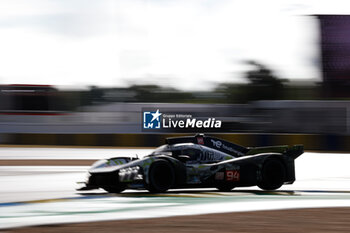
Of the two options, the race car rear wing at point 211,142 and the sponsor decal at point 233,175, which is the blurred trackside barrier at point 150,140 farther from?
the sponsor decal at point 233,175

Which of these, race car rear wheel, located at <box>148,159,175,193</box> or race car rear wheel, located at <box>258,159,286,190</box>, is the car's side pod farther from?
race car rear wheel, located at <box>148,159,175,193</box>

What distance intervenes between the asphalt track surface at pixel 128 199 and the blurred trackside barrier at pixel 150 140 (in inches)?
330

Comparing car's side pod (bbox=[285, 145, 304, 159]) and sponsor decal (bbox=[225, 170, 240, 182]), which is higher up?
car's side pod (bbox=[285, 145, 304, 159])

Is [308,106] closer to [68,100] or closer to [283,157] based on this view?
[68,100]

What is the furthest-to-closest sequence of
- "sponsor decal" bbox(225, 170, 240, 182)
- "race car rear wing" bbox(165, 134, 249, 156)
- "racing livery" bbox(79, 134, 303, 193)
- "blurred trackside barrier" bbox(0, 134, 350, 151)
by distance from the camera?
"blurred trackside barrier" bbox(0, 134, 350, 151) < "race car rear wing" bbox(165, 134, 249, 156) < "sponsor decal" bbox(225, 170, 240, 182) < "racing livery" bbox(79, 134, 303, 193)

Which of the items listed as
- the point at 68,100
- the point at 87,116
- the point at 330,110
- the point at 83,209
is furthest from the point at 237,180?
the point at 68,100

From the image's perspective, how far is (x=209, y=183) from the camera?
10.0m

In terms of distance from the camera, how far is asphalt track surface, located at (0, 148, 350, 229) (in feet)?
24.2

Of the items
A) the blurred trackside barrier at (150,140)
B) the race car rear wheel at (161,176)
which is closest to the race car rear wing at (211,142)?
the race car rear wheel at (161,176)

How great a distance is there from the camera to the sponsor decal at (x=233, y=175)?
10141 mm

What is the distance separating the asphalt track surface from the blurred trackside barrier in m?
8.38

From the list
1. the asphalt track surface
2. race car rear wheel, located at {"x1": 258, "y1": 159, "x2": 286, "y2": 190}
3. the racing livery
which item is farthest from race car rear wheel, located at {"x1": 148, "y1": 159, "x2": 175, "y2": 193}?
race car rear wheel, located at {"x1": 258, "y1": 159, "x2": 286, "y2": 190}

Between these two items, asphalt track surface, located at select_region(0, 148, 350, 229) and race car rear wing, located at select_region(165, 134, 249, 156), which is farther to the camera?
race car rear wing, located at select_region(165, 134, 249, 156)

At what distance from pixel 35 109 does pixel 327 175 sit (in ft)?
71.7
